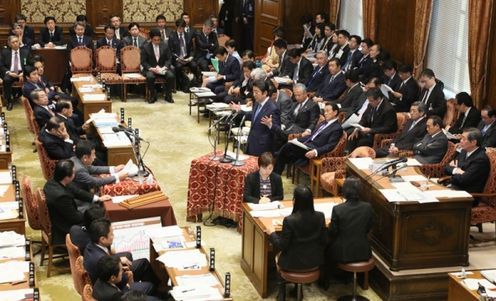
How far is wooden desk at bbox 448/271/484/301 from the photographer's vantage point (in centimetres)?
669

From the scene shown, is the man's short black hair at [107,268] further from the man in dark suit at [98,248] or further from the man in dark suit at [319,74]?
the man in dark suit at [319,74]

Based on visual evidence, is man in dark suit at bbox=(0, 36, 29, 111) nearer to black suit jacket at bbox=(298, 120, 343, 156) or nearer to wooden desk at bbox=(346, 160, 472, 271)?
black suit jacket at bbox=(298, 120, 343, 156)

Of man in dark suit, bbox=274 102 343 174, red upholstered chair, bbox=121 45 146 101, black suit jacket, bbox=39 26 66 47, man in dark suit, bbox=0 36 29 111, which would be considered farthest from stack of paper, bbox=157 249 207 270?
black suit jacket, bbox=39 26 66 47

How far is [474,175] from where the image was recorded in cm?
881

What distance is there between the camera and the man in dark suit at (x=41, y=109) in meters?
11.2

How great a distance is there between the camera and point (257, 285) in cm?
810

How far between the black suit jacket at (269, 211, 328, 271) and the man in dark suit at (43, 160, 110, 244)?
6.75 feet

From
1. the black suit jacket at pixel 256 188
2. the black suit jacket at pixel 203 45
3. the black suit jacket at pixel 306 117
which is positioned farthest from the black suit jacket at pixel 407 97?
the black suit jacket at pixel 203 45

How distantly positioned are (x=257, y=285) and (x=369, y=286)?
3.71 feet

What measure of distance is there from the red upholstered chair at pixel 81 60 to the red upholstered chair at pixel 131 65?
636 millimetres

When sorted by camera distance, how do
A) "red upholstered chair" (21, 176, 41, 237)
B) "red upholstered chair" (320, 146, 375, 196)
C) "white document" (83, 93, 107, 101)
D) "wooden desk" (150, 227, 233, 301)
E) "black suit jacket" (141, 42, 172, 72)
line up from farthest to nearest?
"black suit jacket" (141, 42, 172, 72) < "white document" (83, 93, 107, 101) < "red upholstered chair" (320, 146, 375, 196) < "red upholstered chair" (21, 176, 41, 237) < "wooden desk" (150, 227, 233, 301)

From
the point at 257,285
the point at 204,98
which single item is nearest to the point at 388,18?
the point at 204,98

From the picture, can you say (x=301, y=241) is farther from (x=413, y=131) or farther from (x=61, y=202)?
(x=413, y=131)

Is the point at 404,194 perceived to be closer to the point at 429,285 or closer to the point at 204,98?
the point at 429,285
